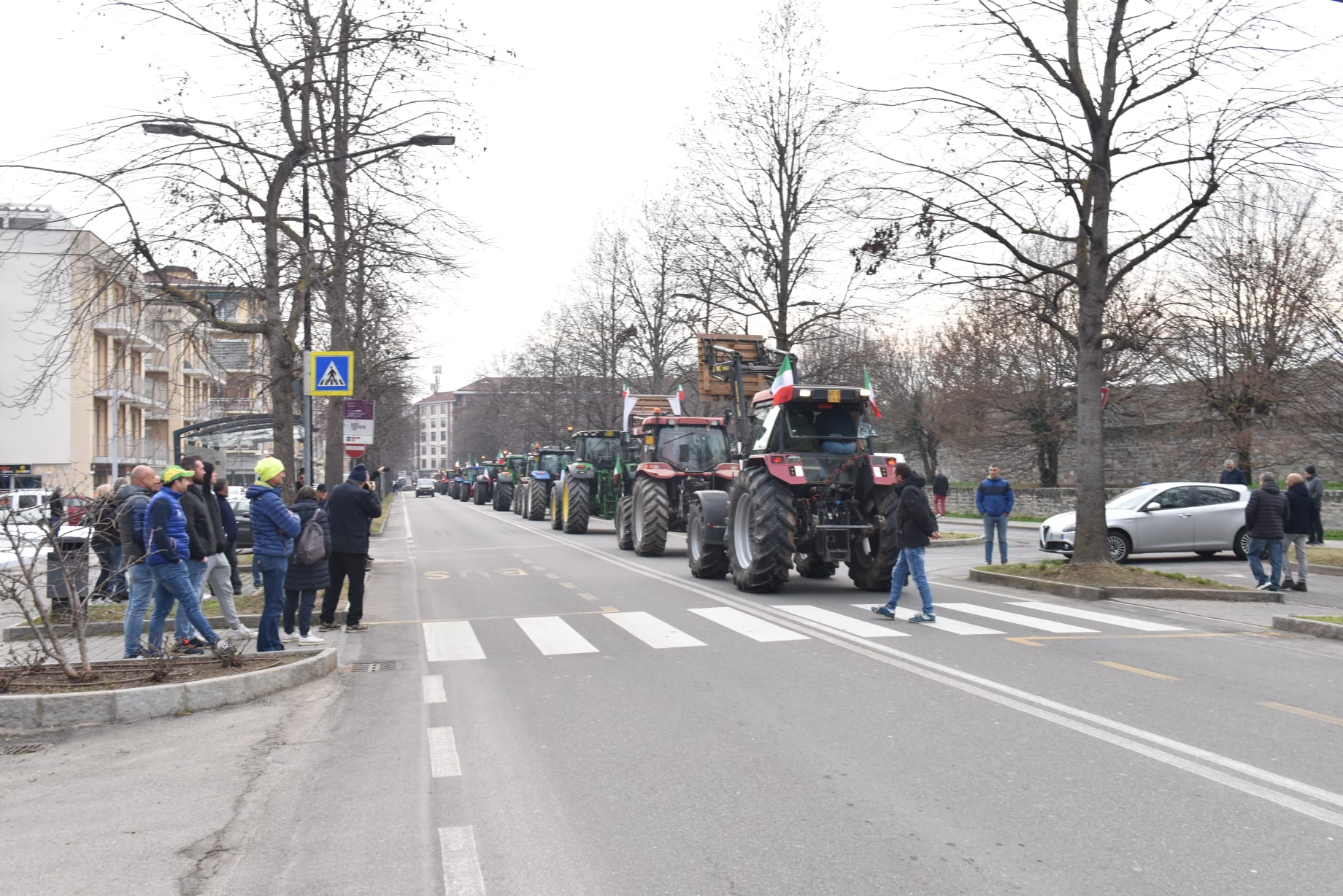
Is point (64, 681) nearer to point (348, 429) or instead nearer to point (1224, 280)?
point (348, 429)

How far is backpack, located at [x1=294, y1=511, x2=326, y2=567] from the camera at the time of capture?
34.7 feet

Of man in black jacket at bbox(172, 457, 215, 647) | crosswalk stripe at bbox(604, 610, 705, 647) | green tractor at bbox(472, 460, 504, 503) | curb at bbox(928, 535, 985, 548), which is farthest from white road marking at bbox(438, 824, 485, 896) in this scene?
green tractor at bbox(472, 460, 504, 503)

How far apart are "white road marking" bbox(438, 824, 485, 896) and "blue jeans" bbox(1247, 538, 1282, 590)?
12857mm

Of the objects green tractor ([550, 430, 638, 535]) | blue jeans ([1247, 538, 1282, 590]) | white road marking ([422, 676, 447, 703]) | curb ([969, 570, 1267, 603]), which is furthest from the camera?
green tractor ([550, 430, 638, 535])

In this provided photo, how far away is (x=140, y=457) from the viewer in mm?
56375

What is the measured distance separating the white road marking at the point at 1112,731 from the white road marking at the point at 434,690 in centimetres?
364

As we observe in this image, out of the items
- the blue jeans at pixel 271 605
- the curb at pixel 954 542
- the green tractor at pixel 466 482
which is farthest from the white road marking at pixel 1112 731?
the green tractor at pixel 466 482

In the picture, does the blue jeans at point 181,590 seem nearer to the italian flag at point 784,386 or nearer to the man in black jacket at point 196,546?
the man in black jacket at point 196,546

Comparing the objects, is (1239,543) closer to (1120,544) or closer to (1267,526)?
(1120,544)

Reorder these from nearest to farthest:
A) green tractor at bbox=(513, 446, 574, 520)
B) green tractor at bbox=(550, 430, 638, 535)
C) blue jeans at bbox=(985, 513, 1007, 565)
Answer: blue jeans at bbox=(985, 513, 1007, 565), green tractor at bbox=(550, 430, 638, 535), green tractor at bbox=(513, 446, 574, 520)

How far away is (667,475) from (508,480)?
31.7 metres

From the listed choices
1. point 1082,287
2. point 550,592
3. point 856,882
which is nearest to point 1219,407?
point 1082,287

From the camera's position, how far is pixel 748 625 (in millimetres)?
11594

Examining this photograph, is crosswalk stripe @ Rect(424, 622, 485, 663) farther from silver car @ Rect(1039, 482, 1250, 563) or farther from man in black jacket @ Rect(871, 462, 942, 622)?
silver car @ Rect(1039, 482, 1250, 563)
